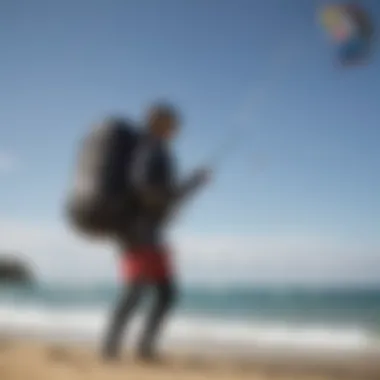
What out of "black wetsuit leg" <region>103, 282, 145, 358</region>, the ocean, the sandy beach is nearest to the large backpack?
"black wetsuit leg" <region>103, 282, 145, 358</region>

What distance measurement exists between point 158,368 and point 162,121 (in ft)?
2.74

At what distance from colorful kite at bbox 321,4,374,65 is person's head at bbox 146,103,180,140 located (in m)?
0.64

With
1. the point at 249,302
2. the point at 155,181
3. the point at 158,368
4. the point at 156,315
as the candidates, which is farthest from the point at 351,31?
the point at 249,302

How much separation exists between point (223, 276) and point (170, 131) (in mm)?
605

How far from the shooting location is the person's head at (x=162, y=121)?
2.20m

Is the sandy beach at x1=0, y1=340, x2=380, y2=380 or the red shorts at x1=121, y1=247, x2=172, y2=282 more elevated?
the red shorts at x1=121, y1=247, x2=172, y2=282

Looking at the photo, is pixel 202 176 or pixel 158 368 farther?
pixel 202 176

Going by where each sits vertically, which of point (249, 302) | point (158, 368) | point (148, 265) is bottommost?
point (158, 368)

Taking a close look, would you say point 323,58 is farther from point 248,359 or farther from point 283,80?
Answer: point 248,359

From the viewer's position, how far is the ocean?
2586 millimetres

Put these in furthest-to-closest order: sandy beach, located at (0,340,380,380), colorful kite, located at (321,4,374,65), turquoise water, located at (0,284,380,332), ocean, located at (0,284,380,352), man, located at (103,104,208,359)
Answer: turquoise water, located at (0,284,380,332) → ocean, located at (0,284,380,352) → colorful kite, located at (321,4,374,65) → man, located at (103,104,208,359) → sandy beach, located at (0,340,380,380)

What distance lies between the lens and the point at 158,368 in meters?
2.01

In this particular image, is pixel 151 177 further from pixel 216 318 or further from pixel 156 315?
pixel 216 318

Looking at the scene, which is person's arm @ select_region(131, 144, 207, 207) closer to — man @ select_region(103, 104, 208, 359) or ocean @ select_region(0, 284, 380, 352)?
man @ select_region(103, 104, 208, 359)
